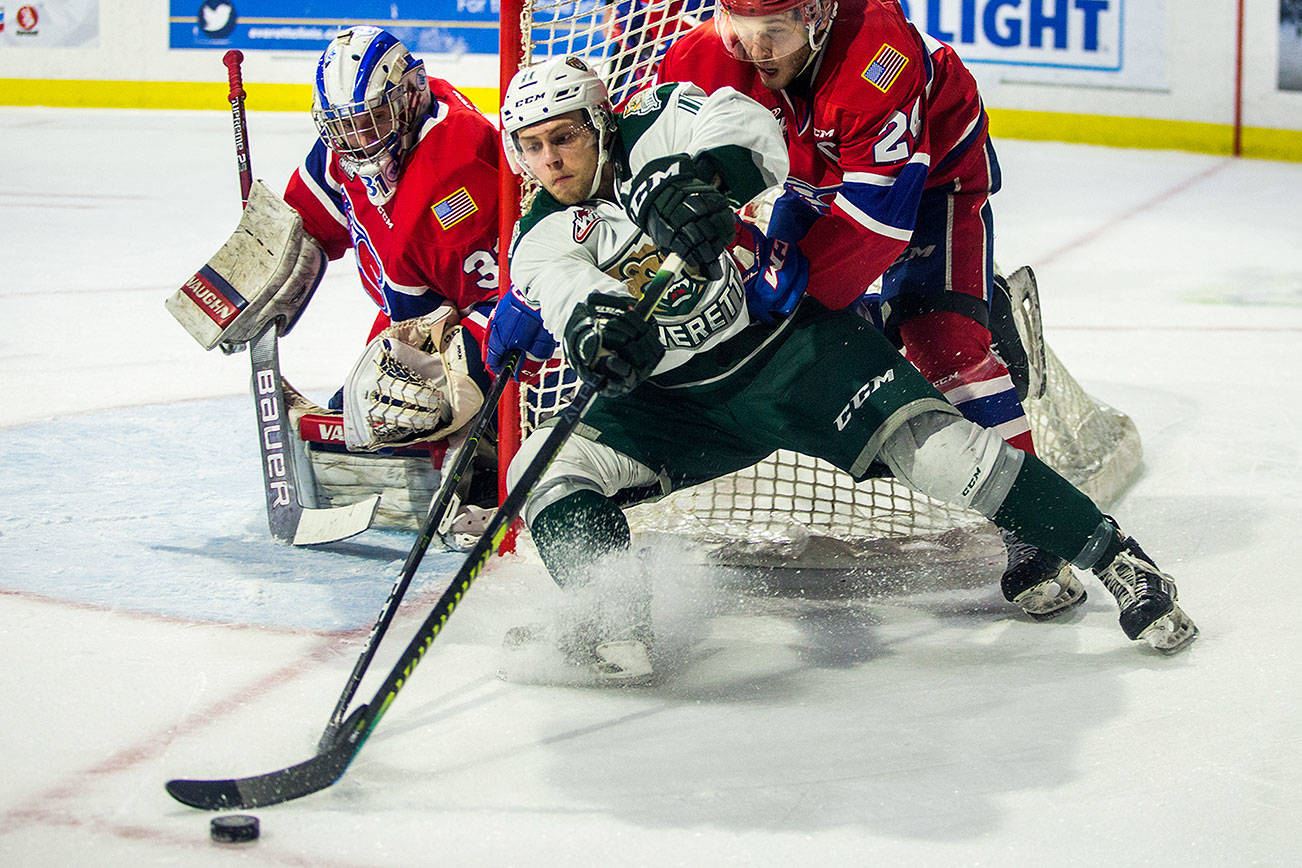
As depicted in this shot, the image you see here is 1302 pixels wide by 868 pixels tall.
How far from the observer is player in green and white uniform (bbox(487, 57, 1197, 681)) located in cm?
199

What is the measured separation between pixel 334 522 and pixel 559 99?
104 centimetres

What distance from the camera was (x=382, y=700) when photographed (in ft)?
5.68

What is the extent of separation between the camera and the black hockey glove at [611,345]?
73.4 inches

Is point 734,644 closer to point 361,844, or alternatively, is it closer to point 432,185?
point 361,844

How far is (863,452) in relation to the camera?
2059mm

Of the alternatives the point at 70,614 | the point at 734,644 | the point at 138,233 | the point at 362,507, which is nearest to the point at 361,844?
the point at 734,644

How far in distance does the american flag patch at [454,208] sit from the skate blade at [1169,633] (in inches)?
53.9

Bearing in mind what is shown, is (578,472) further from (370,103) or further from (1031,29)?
(1031,29)

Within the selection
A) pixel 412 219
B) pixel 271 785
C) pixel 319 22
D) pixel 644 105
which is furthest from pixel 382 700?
pixel 319 22

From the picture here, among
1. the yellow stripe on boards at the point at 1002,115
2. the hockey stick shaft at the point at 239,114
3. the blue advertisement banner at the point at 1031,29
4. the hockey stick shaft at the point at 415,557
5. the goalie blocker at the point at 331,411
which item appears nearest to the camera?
the hockey stick shaft at the point at 415,557

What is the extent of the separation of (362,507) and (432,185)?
591mm

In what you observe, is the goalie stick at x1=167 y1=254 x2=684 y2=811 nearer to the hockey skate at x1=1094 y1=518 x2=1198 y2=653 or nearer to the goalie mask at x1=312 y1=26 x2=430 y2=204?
the hockey skate at x1=1094 y1=518 x2=1198 y2=653

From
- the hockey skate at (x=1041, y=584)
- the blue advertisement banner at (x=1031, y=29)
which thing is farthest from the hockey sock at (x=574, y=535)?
the blue advertisement banner at (x=1031, y=29)

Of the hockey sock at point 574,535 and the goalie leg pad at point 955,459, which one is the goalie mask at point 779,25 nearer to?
the goalie leg pad at point 955,459
